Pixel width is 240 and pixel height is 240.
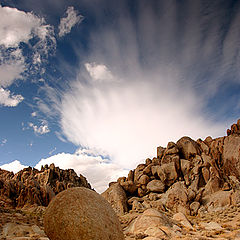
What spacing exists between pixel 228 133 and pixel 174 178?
14248 millimetres

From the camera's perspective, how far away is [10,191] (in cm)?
3312

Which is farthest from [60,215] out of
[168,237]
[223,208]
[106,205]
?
[223,208]

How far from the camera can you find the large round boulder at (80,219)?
21.7ft

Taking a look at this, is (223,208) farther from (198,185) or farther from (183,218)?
(183,218)

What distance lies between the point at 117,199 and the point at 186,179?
1269cm

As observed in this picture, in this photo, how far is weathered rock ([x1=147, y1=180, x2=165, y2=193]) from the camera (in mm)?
33531

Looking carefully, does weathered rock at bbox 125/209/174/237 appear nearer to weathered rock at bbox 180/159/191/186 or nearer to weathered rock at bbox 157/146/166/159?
weathered rock at bbox 180/159/191/186

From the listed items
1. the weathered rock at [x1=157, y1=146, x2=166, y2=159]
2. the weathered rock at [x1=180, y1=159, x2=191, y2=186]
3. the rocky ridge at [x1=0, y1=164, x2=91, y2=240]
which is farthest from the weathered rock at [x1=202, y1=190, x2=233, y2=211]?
the rocky ridge at [x1=0, y1=164, x2=91, y2=240]

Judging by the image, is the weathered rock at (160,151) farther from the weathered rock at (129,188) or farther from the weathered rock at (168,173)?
the weathered rock at (129,188)

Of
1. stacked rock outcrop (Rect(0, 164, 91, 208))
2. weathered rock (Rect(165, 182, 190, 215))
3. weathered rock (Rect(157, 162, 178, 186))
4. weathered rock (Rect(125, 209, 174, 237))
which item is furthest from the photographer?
weathered rock (Rect(157, 162, 178, 186))

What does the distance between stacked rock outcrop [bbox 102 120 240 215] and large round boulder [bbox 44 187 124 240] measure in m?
22.8

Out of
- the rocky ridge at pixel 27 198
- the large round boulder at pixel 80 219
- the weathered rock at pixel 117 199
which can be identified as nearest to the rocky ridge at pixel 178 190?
the weathered rock at pixel 117 199

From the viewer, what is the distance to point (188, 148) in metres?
38.5

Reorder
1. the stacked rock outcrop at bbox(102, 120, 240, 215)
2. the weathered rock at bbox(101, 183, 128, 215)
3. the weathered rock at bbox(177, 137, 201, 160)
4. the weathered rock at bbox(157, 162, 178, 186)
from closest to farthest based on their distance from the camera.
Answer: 1. the stacked rock outcrop at bbox(102, 120, 240, 215)
2. the weathered rock at bbox(101, 183, 128, 215)
3. the weathered rock at bbox(157, 162, 178, 186)
4. the weathered rock at bbox(177, 137, 201, 160)
